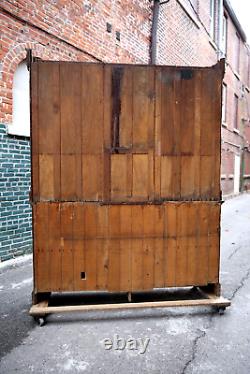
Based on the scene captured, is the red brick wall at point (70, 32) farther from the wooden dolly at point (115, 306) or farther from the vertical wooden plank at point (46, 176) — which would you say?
the wooden dolly at point (115, 306)

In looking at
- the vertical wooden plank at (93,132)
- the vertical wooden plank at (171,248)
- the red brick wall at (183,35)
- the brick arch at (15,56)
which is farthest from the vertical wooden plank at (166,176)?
the red brick wall at (183,35)

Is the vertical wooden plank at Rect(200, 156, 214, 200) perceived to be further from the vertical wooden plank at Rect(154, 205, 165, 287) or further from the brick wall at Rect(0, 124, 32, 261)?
the brick wall at Rect(0, 124, 32, 261)

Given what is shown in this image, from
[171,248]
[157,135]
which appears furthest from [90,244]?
[157,135]

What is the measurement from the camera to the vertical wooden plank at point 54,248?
3.44m

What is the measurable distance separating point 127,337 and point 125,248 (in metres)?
0.89

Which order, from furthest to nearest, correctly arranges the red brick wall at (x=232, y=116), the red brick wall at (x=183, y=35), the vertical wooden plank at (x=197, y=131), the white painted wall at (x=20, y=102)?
1. the red brick wall at (x=232, y=116)
2. the red brick wall at (x=183, y=35)
3. the white painted wall at (x=20, y=102)
4. the vertical wooden plank at (x=197, y=131)

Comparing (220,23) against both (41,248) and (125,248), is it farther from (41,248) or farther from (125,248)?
(41,248)

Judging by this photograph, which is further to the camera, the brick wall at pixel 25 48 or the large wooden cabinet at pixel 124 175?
the brick wall at pixel 25 48

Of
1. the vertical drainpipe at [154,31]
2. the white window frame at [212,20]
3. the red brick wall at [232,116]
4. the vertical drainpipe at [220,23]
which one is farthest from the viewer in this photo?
the red brick wall at [232,116]

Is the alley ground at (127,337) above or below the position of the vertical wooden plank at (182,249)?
below

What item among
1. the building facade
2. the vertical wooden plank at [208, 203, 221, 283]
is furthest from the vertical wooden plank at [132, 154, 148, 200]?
the building facade

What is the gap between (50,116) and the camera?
3.37 metres

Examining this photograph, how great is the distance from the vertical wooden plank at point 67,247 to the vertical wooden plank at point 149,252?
79cm

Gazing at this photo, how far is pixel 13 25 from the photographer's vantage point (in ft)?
16.6
